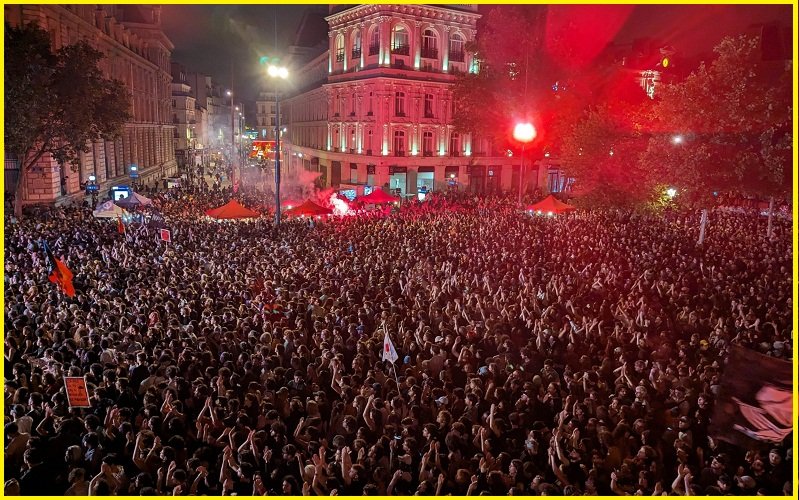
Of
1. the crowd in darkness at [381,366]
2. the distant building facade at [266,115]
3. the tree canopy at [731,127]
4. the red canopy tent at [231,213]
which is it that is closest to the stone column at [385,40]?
the red canopy tent at [231,213]

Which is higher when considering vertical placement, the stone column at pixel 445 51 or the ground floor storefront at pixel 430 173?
the stone column at pixel 445 51

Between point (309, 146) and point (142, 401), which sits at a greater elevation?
point (309, 146)

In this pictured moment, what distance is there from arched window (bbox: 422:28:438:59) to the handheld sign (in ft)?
128

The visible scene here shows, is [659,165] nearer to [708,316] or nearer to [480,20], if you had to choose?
[708,316]

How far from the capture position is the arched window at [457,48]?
145ft

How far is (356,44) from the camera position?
146 ft

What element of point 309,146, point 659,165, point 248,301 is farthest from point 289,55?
point 248,301

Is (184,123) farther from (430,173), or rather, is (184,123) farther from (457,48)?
(457,48)

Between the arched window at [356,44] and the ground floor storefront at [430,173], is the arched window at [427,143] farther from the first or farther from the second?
the arched window at [356,44]

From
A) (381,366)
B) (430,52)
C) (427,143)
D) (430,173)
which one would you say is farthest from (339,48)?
(381,366)

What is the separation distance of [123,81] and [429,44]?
80.7 feet

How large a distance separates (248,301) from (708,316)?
32.9 ft

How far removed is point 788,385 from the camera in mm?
5590

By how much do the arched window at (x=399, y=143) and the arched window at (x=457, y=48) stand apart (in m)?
6.81
